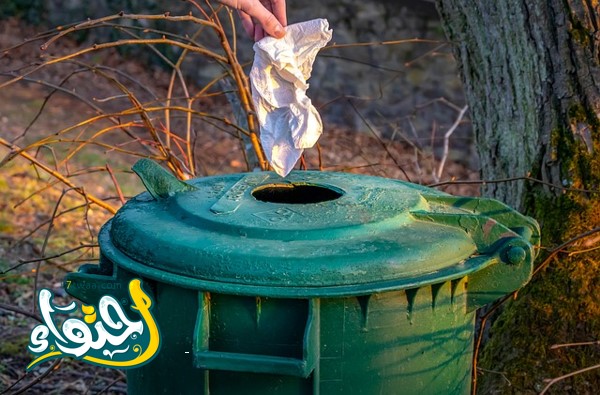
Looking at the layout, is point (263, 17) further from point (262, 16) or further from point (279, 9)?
point (279, 9)

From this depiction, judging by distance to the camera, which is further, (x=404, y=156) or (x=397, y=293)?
(x=404, y=156)

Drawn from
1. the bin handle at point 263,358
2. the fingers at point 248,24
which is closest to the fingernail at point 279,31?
the fingers at point 248,24

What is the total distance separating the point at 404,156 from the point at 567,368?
17.6 feet

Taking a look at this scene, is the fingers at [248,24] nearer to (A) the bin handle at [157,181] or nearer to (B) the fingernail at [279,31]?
(B) the fingernail at [279,31]

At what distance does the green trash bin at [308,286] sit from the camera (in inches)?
80.5

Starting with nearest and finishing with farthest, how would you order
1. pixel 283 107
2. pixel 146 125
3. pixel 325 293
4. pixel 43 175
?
pixel 325 293 < pixel 283 107 < pixel 146 125 < pixel 43 175

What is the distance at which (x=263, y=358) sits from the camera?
2033 mm

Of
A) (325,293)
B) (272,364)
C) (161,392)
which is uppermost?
(325,293)

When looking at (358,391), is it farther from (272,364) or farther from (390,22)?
(390,22)

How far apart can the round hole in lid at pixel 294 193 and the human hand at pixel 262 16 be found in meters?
0.43

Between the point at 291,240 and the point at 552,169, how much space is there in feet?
4.54

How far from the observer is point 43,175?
6.66 m

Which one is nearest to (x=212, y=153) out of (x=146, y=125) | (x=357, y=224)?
(x=146, y=125)

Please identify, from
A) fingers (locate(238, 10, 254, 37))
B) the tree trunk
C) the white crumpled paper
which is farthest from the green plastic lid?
the tree trunk
